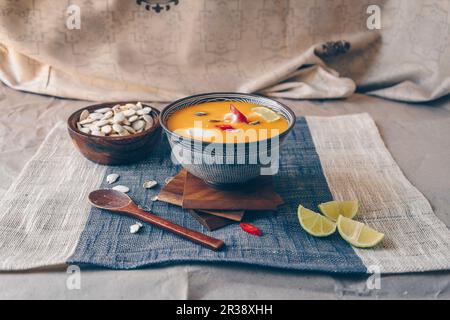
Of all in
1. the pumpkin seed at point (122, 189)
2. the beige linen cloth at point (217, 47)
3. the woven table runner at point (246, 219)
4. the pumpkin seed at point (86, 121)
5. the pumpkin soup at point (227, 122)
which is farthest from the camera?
the beige linen cloth at point (217, 47)

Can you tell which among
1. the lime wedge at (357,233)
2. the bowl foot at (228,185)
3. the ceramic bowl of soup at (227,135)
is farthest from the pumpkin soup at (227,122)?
the lime wedge at (357,233)

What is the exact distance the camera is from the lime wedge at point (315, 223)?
3.11ft

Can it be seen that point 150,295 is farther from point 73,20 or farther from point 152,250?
point 73,20

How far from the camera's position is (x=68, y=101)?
1.58m

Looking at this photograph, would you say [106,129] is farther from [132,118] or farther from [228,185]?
[228,185]

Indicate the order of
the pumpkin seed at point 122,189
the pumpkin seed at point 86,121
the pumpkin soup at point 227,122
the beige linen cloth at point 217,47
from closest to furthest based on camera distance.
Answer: the pumpkin soup at point 227,122
the pumpkin seed at point 122,189
the pumpkin seed at point 86,121
the beige linen cloth at point 217,47

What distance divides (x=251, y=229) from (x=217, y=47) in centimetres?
82

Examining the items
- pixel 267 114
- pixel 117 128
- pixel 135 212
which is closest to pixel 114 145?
pixel 117 128

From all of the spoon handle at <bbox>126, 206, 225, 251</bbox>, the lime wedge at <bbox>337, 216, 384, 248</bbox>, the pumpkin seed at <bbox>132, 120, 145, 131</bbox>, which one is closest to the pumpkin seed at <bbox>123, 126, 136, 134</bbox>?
the pumpkin seed at <bbox>132, 120, 145, 131</bbox>

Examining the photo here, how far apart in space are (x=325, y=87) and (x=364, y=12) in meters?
0.27

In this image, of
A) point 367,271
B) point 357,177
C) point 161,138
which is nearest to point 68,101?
point 161,138

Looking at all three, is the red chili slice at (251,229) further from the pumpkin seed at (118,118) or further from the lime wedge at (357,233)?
the pumpkin seed at (118,118)

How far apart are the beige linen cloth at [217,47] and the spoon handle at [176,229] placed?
0.67 meters

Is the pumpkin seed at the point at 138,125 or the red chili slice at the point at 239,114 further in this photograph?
the pumpkin seed at the point at 138,125
